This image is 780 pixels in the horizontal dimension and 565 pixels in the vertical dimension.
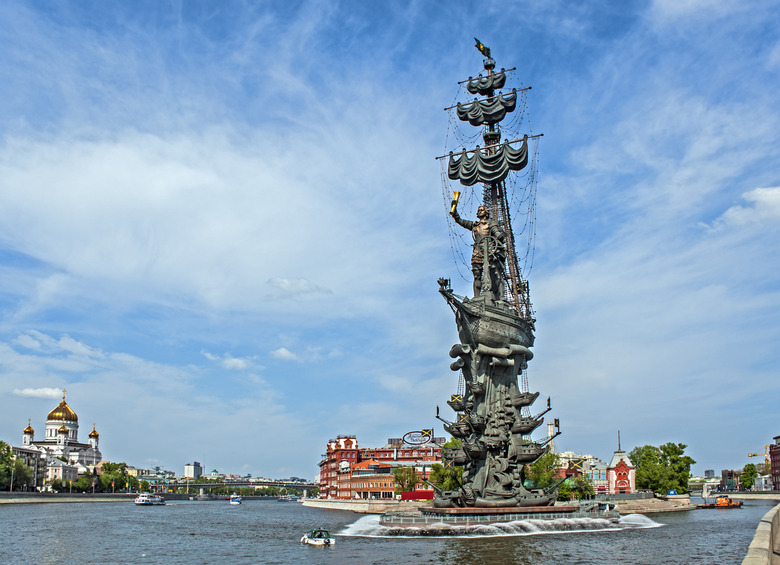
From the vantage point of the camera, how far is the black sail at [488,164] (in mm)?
81688

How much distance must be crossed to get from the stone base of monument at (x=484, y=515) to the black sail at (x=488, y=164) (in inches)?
1504

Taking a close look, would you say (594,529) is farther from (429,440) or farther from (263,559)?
(429,440)

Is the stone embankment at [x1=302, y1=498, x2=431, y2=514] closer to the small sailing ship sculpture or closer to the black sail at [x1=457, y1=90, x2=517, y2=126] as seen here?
the small sailing ship sculpture

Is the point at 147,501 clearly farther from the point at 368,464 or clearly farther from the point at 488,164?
the point at 488,164

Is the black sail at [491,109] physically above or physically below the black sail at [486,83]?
below

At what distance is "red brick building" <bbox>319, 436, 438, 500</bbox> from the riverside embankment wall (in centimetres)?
11315

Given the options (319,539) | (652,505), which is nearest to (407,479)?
(652,505)

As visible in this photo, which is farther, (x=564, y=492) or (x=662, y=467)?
(x=662, y=467)

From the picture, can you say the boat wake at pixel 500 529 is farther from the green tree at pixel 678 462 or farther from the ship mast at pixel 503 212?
the green tree at pixel 678 462

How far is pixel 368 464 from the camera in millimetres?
152875

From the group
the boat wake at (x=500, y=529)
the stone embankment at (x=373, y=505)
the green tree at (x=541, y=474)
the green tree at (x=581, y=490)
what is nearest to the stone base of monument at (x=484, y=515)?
the boat wake at (x=500, y=529)

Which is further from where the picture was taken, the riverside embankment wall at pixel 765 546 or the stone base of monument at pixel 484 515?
the stone base of monument at pixel 484 515

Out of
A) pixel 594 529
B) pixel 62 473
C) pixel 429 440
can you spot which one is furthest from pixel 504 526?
pixel 62 473

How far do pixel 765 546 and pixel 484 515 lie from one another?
149 feet
